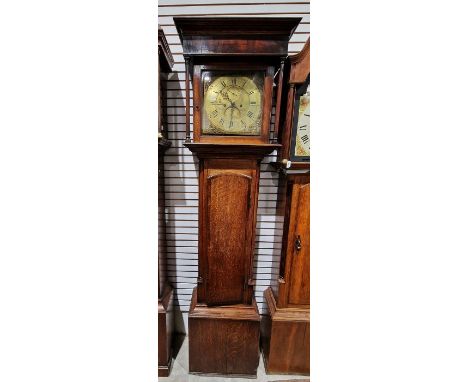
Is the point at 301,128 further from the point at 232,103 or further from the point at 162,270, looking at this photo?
the point at 162,270

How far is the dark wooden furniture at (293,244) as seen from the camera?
144cm

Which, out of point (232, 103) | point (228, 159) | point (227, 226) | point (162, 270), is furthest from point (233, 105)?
point (162, 270)

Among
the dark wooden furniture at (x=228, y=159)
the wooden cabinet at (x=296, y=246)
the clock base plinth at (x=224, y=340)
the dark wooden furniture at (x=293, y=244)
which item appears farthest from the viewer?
the clock base plinth at (x=224, y=340)

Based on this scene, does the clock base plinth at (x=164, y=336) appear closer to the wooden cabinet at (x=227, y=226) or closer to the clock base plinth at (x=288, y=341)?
the wooden cabinet at (x=227, y=226)

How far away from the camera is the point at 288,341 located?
172cm

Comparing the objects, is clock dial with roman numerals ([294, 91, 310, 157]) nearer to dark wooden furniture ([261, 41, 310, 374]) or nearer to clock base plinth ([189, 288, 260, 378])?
dark wooden furniture ([261, 41, 310, 374])

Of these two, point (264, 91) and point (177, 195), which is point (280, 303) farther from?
point (264, 91)

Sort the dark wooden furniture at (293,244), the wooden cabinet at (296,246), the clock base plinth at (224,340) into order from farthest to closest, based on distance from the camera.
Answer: the clock base plinth at (224,340) → the wooden cabinet at (296,246) → the dark wooden furniture at (293,244)

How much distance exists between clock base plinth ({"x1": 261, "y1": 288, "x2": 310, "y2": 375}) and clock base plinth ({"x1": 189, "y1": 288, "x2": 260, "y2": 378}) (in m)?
0.13

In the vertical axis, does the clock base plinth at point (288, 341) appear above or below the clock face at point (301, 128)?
below

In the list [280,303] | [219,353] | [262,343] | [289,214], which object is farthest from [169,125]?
Result: [262,343]

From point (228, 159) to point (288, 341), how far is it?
1443 mm

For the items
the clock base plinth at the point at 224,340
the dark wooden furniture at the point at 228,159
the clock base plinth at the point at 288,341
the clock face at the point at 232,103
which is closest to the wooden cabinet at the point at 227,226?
the dark wooden furniture at the point at 228,159

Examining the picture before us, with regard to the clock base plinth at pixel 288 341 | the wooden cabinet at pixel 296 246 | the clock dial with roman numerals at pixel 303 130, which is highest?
the clock dial with roman numerals at pixel 303 130
